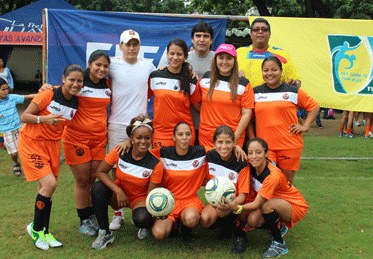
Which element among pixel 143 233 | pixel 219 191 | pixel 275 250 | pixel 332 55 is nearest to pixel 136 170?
pixel 143 233

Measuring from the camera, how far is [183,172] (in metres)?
3.92

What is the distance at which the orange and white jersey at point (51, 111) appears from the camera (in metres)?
3.74

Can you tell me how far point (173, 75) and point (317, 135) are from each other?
844 centimetres

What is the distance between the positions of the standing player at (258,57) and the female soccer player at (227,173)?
1.05 m

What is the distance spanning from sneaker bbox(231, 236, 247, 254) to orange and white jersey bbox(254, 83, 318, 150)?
1.05 meters

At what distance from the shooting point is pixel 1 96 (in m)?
7.07

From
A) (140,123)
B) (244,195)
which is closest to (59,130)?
(140,123)

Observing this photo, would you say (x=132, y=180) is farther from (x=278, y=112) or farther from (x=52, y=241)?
(x=278, y=112)

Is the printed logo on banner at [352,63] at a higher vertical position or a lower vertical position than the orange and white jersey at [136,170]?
higher

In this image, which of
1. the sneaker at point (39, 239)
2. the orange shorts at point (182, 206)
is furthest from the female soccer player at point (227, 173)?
the sneaker at point (39, 239)

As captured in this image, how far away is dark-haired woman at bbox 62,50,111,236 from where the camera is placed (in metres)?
4.00

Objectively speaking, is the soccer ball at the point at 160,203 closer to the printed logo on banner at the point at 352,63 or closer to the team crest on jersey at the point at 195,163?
the team crest on jersey at the point at 195,163

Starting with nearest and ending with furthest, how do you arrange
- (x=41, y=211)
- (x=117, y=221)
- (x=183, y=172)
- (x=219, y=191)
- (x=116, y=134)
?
(x=219, y=191)
(x=41, y=211)
(x=183, y=172)
(x=116, y=134)
(x=117, y=221)

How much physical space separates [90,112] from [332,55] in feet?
17.3
